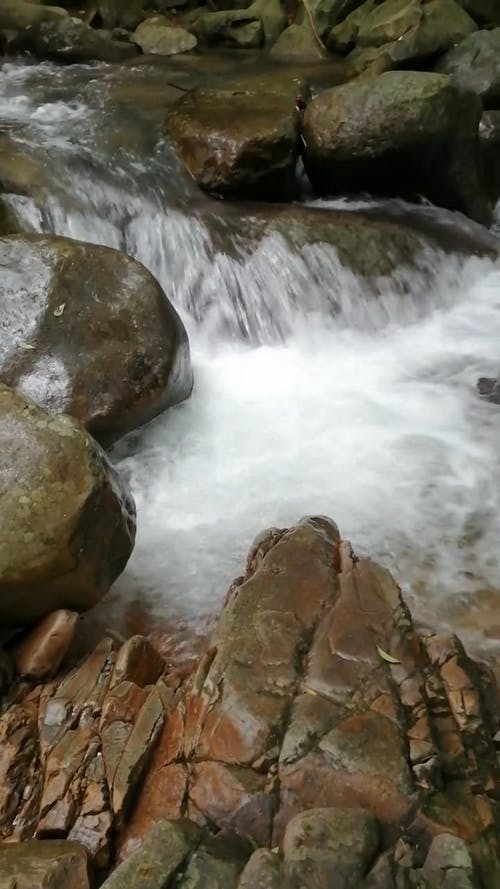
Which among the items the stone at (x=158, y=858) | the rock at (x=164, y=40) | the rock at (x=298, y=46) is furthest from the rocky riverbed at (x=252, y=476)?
the rock at (x=164, y=40)

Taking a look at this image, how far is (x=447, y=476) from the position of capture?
484 centimetres

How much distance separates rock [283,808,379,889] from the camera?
211cm

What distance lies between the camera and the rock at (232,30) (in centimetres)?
1239

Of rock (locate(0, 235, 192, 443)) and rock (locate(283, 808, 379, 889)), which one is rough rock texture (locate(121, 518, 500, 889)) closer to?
rock (locate(283, 808, 379, 889))

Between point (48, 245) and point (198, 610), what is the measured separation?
2618mm

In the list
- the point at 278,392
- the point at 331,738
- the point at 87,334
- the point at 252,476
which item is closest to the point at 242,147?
the point at 278,392

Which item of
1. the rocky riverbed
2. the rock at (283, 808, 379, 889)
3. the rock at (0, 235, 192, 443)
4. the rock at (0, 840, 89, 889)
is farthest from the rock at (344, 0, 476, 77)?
the rock at (0, 840, 89, 889)

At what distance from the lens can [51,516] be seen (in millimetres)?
3287

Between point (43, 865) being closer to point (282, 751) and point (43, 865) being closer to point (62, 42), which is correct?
point (282, 751)

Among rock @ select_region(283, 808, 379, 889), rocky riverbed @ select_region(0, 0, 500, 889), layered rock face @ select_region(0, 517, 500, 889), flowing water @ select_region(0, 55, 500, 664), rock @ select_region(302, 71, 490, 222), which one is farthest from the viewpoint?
rock @ select_region(302, 71, 490, 222)

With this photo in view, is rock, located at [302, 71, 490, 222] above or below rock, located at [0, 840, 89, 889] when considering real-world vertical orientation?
above

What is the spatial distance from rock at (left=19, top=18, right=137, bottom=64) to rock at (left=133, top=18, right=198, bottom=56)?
44.7 inches

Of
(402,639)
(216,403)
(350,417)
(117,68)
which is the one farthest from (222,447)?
(117,68)

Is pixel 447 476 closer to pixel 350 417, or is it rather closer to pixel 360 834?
pixel 350 417
